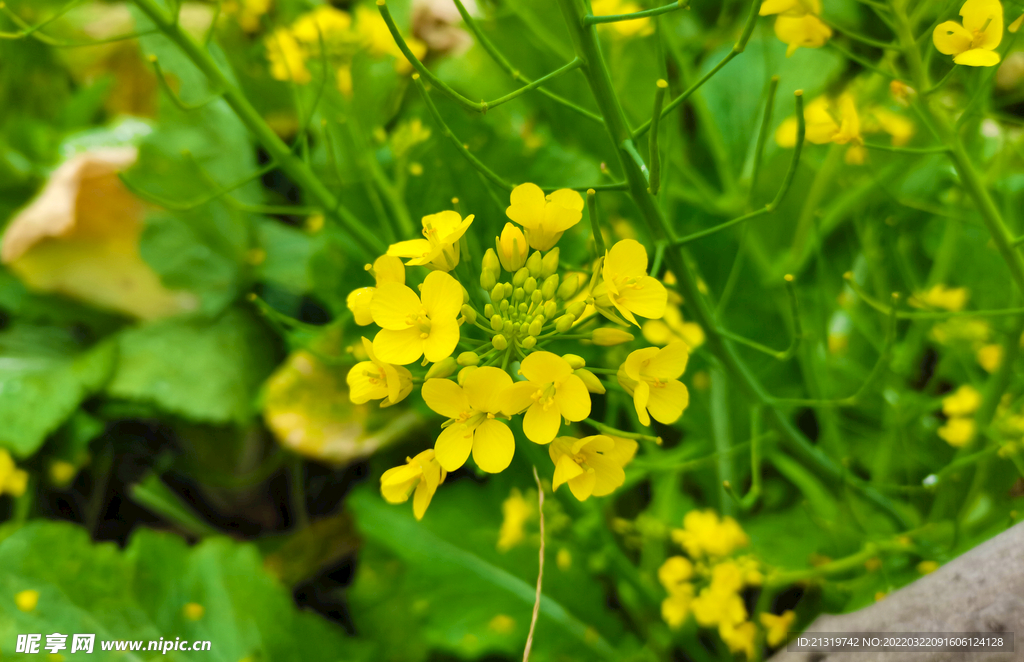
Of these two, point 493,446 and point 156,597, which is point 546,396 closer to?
point 493,446

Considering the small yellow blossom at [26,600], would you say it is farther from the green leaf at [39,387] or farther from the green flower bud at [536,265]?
the green flower bud at [536,265]

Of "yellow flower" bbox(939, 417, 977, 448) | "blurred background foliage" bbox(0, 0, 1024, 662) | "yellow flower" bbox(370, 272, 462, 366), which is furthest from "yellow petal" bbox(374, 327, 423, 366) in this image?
"yellow flower" bbox(939, 417, 977, 448)

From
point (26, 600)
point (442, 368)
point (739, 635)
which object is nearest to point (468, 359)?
point (442, 368)

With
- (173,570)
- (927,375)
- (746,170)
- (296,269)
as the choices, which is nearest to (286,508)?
(173,570)

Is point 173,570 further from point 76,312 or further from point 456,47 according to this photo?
point 456,47

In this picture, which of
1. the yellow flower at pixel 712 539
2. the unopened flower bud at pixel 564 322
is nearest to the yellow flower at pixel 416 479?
the unopened flower bud at pixel 564 322

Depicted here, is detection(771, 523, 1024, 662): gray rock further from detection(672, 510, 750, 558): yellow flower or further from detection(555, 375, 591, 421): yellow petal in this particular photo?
detection(555, 375, 591, 421): yellow petal
